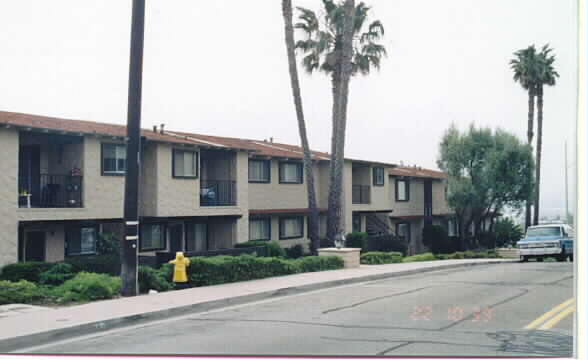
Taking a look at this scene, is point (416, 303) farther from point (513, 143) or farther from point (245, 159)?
point (513, 143)

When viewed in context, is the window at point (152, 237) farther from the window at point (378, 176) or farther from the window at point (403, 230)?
the window at point (403, 230)

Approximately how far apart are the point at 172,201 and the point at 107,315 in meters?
13.6

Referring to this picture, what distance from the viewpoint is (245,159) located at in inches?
1134

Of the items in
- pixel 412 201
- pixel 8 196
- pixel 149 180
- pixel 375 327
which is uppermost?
pixel 149 180

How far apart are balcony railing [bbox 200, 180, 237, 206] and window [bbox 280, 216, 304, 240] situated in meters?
A: 4.76

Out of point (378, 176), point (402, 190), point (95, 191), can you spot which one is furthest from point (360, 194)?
point (95, 191)

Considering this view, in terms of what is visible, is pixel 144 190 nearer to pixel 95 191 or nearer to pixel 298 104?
pixel 95 191

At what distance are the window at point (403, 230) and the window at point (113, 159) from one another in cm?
2256

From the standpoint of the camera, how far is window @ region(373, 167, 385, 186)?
38656 millimetres

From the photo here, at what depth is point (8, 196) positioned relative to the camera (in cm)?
1970

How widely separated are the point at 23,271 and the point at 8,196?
7.48 feet

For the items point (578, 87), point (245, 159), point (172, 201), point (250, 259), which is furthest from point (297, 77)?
point (578, 87)

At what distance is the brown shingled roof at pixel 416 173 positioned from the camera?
41.7 metres

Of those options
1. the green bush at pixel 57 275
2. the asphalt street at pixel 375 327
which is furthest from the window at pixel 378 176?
the asphalt street at pixel 375 327
